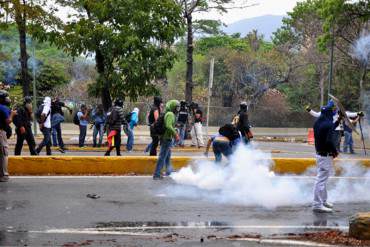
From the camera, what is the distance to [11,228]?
8.12 meters

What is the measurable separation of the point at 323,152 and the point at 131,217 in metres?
3.26

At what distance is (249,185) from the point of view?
11.4 m

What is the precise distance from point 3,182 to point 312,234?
21.2ft

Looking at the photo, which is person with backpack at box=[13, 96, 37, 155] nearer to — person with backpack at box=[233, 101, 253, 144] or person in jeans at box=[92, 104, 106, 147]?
person with backpack at box=[233, 101, 253, 144]

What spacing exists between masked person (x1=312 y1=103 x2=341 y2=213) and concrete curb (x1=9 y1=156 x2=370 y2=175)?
4034 millimetres

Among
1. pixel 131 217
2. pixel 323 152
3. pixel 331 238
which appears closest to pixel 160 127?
pixel 131 217

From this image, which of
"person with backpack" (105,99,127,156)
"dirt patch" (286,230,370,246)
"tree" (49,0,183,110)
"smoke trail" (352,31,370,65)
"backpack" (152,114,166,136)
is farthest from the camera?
"smoke trail" (352,31,370,65)

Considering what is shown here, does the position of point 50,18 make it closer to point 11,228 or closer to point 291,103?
point 11,228

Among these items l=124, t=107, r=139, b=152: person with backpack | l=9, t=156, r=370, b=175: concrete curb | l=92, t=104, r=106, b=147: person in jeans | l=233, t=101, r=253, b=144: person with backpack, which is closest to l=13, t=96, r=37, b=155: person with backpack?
l=9, t=156, r=370, b=175: concrete curb

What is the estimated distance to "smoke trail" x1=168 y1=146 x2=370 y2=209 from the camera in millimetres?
10680

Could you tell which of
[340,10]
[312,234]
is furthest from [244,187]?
[340,10]

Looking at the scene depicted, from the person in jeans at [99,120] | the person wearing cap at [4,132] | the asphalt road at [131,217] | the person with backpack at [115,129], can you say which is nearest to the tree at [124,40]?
the person in jeans at [99,120]

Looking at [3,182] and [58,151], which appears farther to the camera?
[58,151]

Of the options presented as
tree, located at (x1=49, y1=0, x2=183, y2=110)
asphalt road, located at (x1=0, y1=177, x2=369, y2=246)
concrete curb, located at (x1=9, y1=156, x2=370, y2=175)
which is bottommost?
asphalt road, located at (x1=0, y1=177, x2=369, y2=246)
